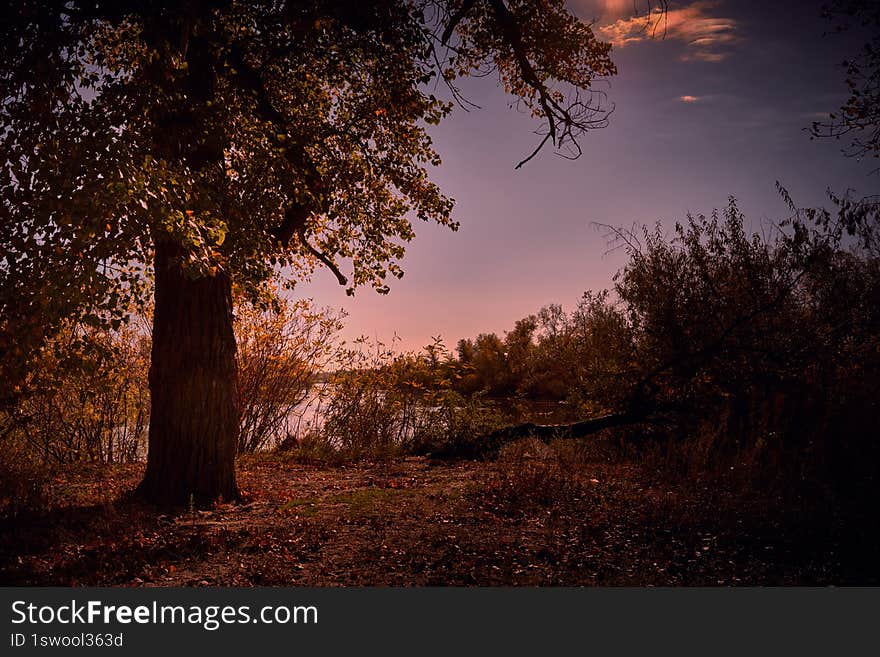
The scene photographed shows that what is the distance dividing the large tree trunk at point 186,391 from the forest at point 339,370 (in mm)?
30

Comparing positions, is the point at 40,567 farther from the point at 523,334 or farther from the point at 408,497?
the point at 523,334

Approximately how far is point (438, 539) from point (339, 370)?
25.9 feet

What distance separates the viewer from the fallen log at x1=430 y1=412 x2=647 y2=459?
11511 millimetres

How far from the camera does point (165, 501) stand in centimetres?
758

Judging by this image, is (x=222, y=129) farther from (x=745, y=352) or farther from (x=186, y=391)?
(x=745, y=352)

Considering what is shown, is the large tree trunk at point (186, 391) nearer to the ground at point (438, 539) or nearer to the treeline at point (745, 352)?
the ground at point (438, 539)

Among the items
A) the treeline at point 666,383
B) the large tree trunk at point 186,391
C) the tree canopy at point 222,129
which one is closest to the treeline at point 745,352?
the treeline at point 666,383

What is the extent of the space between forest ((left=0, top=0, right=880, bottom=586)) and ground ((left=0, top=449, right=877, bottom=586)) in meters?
0.05

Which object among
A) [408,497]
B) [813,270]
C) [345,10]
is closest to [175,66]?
[345,10]

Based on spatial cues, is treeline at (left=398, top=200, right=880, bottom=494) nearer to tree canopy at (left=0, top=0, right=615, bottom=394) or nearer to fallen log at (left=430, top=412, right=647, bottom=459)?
fallen log at (left=430, top=412, right=647, bottom=459)

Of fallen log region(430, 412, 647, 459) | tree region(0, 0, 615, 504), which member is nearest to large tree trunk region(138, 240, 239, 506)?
tree region(0, 0, 615, 504)

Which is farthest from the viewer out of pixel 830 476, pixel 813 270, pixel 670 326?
pixel 670 326

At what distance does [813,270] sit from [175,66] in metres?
10.4

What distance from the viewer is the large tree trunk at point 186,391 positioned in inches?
303
